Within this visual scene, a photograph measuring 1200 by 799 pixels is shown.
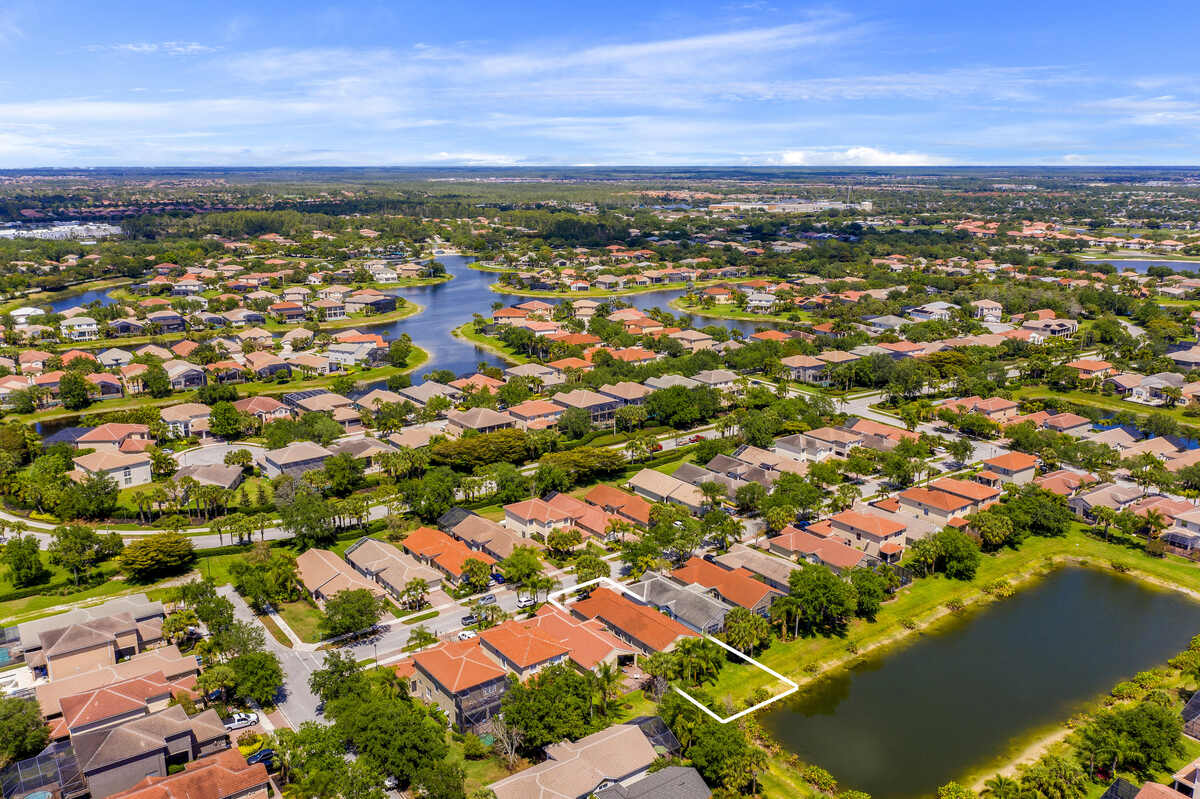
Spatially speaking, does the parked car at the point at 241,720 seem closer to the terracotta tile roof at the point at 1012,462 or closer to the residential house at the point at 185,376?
the terracotta tile roof at the point at 1012,462

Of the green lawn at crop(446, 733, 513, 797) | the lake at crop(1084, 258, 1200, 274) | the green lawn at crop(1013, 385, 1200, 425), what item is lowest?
the green lawn at crop(446, 733, 513, 797)

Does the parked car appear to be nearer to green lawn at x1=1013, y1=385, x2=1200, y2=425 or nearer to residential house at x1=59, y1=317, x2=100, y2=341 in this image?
green lawn at x1=1013, y1=385, x2=1200, y2=425

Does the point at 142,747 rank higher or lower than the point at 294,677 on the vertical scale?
higher

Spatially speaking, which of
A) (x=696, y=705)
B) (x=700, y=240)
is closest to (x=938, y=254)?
(x=700, y=240)

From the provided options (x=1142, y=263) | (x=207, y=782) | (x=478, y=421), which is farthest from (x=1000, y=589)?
(x=1142, y=263)

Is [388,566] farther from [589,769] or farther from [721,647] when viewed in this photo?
[589,769]

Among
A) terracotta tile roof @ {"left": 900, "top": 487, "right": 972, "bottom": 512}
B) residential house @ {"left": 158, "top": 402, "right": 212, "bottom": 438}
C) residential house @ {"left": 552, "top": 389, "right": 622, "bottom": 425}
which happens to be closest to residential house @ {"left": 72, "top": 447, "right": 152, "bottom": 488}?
residential house @ {"left": 158, "top": 402, "right": 212, "bottom": 438}
